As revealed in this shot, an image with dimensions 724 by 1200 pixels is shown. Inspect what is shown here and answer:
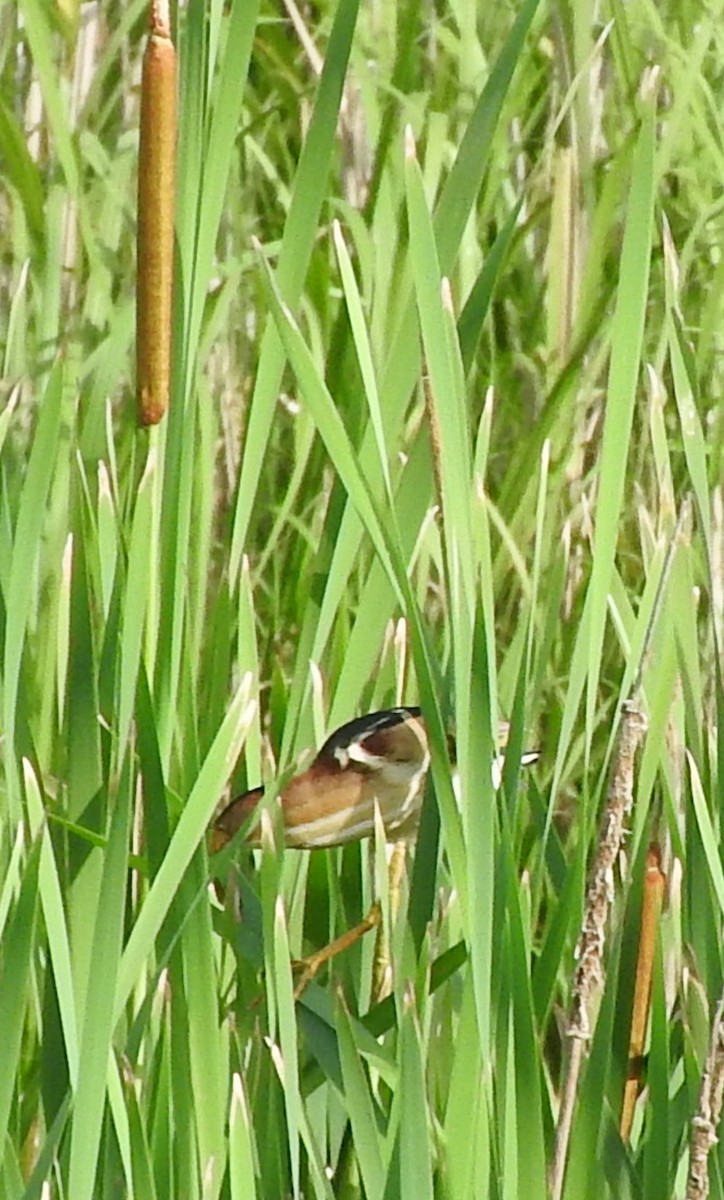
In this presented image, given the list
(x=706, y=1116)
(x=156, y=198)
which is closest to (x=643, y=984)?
(x=706, y=1116)

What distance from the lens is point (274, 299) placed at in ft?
1.61

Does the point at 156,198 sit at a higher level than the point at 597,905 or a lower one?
higher

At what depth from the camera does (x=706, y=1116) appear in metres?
0.55

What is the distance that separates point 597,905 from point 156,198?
9.2 inches

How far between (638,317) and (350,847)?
0.81 ft

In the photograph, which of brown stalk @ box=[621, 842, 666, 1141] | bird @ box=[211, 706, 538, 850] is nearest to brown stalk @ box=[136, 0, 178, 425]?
bird @ box=[211, 706, 538, 850]

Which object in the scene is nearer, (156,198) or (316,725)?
(156,198)

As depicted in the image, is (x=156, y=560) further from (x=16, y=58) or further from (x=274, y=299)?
(x=16, y=58)

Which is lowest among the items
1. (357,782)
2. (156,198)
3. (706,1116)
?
(706,1116)

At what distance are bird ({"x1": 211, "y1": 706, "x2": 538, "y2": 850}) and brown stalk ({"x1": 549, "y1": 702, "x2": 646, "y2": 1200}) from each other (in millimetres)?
48

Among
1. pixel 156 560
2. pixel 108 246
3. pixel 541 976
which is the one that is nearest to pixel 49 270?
pixel 108 246

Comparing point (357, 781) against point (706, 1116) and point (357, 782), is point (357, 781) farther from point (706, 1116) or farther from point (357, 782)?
point (706, 1116)

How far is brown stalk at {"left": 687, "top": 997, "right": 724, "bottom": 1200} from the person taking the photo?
1.80ft

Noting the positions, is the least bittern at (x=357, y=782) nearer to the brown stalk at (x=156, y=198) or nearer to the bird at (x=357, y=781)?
the bird at (x=357, y=781)
